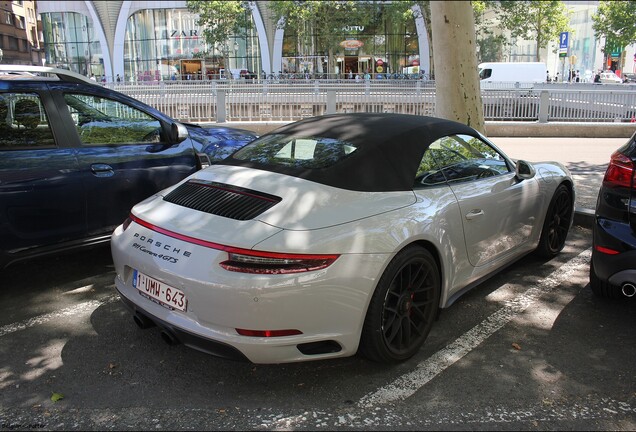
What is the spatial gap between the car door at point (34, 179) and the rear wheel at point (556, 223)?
13.6ft

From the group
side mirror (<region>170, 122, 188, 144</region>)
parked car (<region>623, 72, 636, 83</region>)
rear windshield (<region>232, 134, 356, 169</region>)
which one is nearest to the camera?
rear windshield (<region>232, 134, 356, 169</region>)

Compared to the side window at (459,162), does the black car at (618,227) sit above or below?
below

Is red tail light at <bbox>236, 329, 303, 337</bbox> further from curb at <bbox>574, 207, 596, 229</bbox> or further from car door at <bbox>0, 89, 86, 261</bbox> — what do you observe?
curb at <bbox>574, 207, 596, 229</bbox>

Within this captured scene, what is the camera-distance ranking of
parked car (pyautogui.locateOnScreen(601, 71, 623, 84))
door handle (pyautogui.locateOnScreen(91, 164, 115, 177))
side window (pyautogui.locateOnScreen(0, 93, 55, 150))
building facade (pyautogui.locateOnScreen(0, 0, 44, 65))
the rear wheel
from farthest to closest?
building facade (pyautogui.locateOnScreen(0, 0, 44, 65)) < parked car (pyautogui.locateOnScreen(601, 71, 623, 84)) < the rear wheel < door handle (pyautogui.locateOnScreen(91, 164, 115, 177)) < side window (pyautogui.locateOnScreen(0, 93, 55, 150))

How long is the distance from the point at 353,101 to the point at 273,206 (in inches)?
498

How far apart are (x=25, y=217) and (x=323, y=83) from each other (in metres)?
13.2

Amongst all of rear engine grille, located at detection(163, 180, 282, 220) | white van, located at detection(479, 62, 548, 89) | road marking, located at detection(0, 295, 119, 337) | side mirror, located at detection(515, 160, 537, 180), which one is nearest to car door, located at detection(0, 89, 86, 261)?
road marking, located at detection(0, 295, 119, 337)

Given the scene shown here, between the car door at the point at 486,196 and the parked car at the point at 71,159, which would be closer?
the car door at the point at 486,196

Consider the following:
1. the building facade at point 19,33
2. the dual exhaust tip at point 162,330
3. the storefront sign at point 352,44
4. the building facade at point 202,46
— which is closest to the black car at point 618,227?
the dual exhaust tip at point 162,330

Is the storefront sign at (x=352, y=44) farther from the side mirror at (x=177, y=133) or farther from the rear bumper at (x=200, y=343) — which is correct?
the rear bumper at (x=200, y=343)

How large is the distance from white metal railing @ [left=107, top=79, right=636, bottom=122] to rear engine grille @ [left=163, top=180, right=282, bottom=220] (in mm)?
11534

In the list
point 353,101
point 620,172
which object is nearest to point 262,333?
point 620,172

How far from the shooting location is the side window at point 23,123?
427 cm

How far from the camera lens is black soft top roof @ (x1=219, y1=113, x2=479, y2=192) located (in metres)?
3.28
